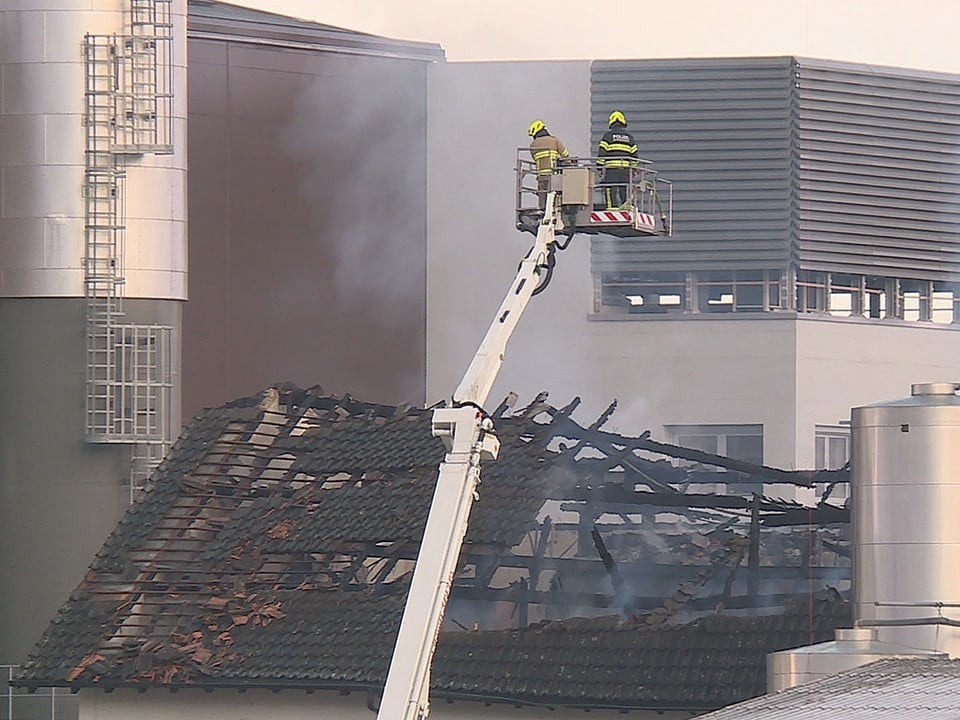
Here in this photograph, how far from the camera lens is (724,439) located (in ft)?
149

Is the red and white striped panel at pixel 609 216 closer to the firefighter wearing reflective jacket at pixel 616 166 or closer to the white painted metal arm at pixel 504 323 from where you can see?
the firefighter wearing reflective jacket at pixel 616 166

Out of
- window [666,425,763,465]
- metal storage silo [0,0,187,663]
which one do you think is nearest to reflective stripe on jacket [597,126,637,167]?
metal storage silo [0,0,187,663]

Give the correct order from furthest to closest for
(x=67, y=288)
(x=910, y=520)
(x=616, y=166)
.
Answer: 1. (x=67, y=288)
2. (x=616, y=166)
3. (x=910, y=520)

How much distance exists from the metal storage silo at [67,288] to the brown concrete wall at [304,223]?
26.3ft

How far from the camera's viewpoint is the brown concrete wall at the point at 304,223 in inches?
1697

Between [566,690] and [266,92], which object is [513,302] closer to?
[566,690]

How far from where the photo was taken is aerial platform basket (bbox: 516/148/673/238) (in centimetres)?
2084

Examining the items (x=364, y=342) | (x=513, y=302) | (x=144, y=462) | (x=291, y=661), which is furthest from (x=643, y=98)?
(x=513, y=302)

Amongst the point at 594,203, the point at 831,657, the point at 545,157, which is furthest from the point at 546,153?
the point at 831,657

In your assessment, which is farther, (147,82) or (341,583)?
(147,82)

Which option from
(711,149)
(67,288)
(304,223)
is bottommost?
(67,288)

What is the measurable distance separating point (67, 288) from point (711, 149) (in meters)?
16.6

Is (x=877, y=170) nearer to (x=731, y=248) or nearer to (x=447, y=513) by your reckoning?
(x=731, y=248)

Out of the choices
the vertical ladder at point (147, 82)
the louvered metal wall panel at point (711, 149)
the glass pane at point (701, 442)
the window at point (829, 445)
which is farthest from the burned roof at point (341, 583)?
the louvered metal wall panel at point (711, 149)
